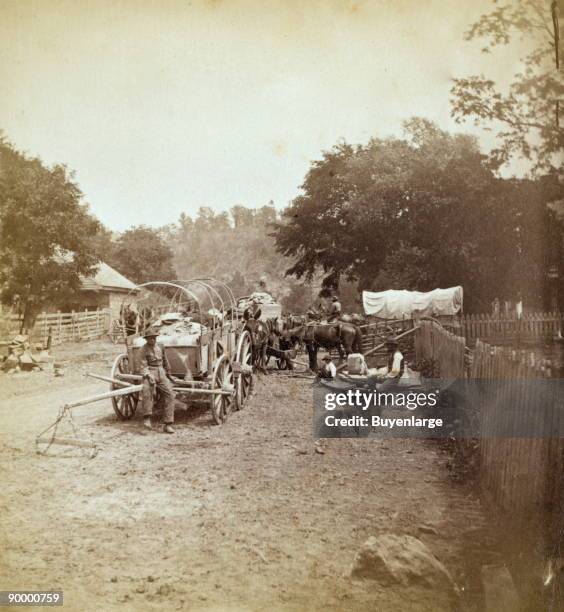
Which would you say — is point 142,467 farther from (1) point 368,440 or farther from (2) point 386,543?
(2) point 386,543

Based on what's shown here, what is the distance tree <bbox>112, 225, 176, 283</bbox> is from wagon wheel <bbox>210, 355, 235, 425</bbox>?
1570 millimetres

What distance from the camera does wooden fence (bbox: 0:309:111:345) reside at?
5.19 meters

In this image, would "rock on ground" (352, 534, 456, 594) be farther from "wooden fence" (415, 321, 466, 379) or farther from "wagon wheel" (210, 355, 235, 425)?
"wagon wheel" (210, 355, 235, 425)

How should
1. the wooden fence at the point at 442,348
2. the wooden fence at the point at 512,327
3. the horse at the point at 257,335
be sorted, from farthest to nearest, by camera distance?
the horse at the point at 257,335, the wooden fence at the point at 442,348, the wooden fence at the point at 512,327

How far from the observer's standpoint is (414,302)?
662cm

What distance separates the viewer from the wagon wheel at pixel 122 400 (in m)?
6.59

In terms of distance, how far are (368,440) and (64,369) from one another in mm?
6041

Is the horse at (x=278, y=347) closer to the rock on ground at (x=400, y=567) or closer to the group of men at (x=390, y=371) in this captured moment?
the group of men at (x=390, y=371)

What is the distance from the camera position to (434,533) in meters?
3.58

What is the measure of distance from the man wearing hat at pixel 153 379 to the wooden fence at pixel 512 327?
4.09 metres

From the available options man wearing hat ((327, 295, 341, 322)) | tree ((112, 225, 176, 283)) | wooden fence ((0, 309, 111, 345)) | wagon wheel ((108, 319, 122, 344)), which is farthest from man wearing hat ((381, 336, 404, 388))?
wagon wheel ((108, 319, 122, 344))

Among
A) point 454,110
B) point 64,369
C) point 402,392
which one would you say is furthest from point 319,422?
point 64,369

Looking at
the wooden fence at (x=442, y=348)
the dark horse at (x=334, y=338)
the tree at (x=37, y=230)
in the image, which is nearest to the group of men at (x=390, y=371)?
the wooden fence at (x=442, y=348)

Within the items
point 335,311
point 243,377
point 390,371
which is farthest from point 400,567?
point 335,311
